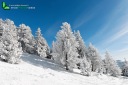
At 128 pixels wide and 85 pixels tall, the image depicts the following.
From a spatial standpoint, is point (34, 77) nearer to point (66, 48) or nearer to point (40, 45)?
point (66, 48)

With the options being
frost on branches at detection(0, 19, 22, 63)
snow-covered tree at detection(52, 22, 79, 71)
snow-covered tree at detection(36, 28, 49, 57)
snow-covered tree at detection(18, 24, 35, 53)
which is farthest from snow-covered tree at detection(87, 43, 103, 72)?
frost on branches at detection(0, 19, 22, 63)

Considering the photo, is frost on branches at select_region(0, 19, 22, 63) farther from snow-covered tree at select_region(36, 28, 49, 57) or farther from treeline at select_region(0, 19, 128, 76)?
snow-covered tree at select_region(36, 28, 49, 57)

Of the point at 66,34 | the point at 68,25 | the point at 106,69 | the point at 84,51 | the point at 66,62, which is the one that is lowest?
the point at 106,69

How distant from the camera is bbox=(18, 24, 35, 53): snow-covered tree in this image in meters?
58.3

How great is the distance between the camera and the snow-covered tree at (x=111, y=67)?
49.1 metres

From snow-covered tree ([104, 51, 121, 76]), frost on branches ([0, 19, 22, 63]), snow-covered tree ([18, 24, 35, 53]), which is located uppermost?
snow-covered tree ([18, 24, 35, 53])

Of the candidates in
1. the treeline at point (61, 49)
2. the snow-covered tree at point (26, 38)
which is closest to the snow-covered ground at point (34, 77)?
the treeline at point (61, 49)

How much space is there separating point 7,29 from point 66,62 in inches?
621

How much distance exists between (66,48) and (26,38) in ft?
93.1

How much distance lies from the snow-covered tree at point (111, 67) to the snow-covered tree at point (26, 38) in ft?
101

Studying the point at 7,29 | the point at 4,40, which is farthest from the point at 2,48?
the point at 7,29

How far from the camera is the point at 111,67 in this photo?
50.0 meters

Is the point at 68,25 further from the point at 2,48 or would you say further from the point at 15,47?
the point at 2,48

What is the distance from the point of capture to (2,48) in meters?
28.7
